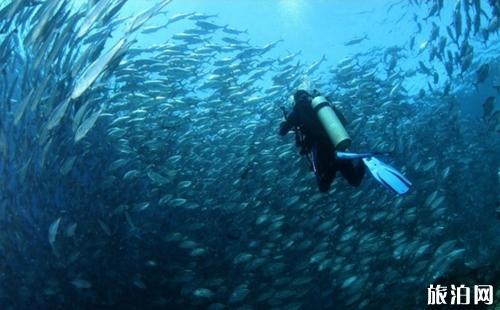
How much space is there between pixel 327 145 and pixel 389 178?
0.66 metres

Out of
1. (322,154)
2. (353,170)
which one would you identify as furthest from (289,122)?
(353,170)

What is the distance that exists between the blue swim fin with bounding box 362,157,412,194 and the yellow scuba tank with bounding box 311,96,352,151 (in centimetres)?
30

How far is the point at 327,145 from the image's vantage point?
4547mm

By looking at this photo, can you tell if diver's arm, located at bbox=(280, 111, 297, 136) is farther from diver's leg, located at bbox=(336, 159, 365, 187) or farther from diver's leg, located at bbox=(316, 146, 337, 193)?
diver's leg, located at bbox=(336, 159, 365, 187)

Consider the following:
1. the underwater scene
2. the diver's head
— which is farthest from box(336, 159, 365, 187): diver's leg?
the underwater scene

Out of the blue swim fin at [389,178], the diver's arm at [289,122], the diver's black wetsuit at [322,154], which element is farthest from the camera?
the diver's arm at [289,122]

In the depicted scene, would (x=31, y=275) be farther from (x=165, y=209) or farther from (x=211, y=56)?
(x=211, y=56)

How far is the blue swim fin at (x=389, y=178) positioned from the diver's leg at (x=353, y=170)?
24 centimetres

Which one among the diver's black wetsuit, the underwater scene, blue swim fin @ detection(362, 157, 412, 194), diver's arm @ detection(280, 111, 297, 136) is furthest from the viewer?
the underwater scene

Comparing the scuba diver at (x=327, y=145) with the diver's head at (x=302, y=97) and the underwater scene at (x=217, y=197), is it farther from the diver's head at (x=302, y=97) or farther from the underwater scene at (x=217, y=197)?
the underwater scene at (x=217, y=197)

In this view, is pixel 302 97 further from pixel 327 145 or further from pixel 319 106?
pixel 327 145

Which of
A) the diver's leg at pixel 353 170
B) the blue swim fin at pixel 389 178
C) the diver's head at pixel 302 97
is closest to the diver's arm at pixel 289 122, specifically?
the diver's head at pixel 302 97

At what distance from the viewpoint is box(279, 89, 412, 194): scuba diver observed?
4.35 meters

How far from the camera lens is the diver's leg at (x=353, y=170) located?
4.56 meters
